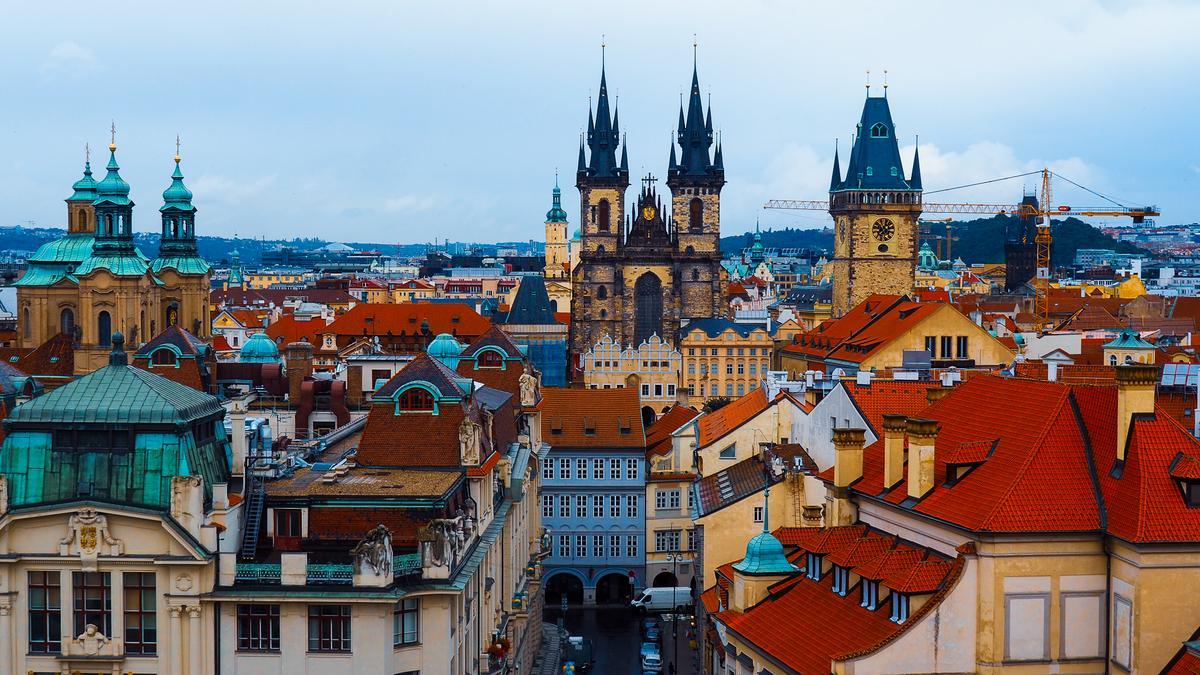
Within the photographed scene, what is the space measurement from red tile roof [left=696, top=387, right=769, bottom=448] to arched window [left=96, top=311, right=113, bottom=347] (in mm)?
39498

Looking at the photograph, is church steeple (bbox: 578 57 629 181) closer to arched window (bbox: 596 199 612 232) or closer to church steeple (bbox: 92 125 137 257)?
arched window (bbox: 596 199 612 232)

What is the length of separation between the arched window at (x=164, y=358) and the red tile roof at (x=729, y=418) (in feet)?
80.0

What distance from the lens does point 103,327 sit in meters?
101

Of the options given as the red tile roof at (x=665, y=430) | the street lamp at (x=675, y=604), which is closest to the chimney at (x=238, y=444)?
the street lamp at (x=675, y=604)

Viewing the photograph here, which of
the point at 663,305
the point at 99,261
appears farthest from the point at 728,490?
the point at 663,305

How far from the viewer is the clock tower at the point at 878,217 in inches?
6284

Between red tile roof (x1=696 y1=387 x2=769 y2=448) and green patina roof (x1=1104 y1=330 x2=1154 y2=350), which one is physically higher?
green patina roof (x1=1104 y1=330 x2=1154 y2=350)

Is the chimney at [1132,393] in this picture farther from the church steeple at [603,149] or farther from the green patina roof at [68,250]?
the church steeple at [603,149]

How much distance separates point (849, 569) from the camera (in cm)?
3778

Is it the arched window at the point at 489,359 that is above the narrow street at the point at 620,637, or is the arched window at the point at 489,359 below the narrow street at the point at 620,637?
above

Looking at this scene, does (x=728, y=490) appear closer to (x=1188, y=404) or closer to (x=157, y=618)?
(x=1188, y=404)

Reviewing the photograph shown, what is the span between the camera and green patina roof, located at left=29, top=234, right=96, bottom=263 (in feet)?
355

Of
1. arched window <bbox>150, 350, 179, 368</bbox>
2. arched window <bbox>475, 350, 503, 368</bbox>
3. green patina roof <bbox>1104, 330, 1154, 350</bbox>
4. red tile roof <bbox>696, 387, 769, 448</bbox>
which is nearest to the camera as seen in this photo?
green patina roof <bbox>1104, 330, 1154, 350</bbox>

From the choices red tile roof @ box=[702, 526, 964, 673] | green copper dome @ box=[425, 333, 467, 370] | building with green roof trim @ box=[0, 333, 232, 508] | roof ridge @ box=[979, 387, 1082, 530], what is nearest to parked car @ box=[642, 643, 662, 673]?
green copper dome @ box=[425, 333, 467, 370]
